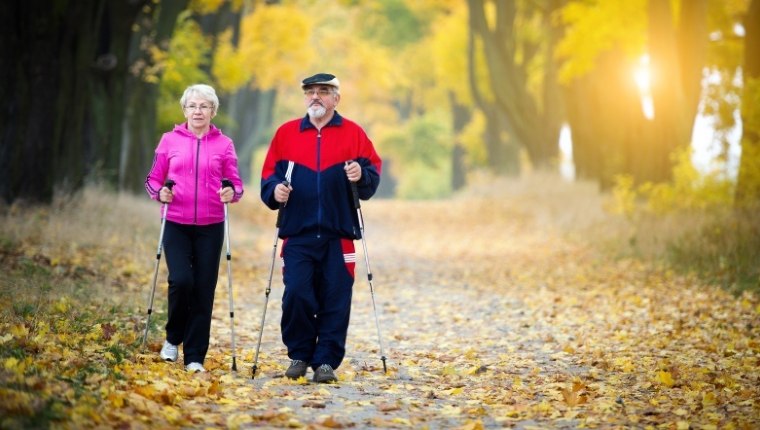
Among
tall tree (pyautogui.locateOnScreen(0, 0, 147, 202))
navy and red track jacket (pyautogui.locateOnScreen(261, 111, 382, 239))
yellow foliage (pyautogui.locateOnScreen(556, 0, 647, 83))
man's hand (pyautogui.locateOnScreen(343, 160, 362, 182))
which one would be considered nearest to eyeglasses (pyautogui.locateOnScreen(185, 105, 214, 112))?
navy and red track jacket (pyautogui.locateOnScreen(261, 111, 382, 239))

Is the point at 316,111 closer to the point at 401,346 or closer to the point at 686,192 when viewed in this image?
the point at 401,346

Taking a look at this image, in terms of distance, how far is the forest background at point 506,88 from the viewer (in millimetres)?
16281

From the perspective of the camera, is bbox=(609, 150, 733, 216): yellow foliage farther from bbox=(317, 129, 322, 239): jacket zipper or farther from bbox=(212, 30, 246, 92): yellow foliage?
bbox=(212, 30, 246, 92): yellow foliage

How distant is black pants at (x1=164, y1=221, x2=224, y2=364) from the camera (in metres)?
8.26

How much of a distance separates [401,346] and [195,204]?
3095mm

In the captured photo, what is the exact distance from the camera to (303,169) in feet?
27.1

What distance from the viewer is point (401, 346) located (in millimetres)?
10641

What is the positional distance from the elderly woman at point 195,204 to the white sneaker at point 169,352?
20 cm

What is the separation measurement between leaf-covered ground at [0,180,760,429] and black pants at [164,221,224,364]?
0.26 m

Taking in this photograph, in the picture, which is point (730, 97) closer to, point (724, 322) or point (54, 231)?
point (724, 322)

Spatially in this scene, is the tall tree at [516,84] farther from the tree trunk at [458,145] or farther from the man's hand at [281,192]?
the man's hand at [281,192]

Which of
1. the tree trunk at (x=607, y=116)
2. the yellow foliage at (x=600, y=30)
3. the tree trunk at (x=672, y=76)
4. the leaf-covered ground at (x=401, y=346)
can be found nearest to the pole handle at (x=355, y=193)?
the leaf-covered ground at (x=401, y=346)

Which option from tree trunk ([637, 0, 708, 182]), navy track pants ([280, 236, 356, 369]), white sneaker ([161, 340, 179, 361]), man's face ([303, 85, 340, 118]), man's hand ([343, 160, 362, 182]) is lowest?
white sneaker ([161, 340, 179, 361])

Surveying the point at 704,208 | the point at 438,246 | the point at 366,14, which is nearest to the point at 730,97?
the point at 704,208
